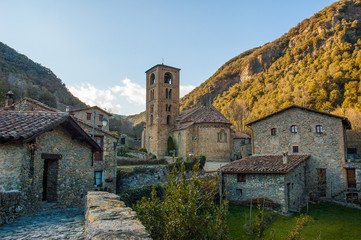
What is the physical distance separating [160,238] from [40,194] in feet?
15.6

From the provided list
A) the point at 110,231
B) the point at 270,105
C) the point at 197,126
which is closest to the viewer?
the point at 110,231

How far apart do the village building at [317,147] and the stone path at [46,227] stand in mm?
17702

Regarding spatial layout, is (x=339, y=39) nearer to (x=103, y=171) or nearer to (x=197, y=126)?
(x=197, y=126)

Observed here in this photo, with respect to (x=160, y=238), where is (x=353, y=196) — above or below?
below

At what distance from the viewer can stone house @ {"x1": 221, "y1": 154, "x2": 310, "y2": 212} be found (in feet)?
61.5

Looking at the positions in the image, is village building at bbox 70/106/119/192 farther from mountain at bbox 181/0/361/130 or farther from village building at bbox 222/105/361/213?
mountain at bbox 181/0/361/130

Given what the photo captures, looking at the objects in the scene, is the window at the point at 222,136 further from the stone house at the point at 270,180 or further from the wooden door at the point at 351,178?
the wooden door at the point at 351,178

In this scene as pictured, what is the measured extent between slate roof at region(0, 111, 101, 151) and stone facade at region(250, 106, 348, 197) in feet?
67.2

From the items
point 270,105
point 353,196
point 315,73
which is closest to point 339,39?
point 315,73

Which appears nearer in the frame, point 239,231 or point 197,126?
point 239,231

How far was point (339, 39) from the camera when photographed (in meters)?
66.1

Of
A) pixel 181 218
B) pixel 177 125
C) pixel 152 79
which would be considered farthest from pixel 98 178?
pixel 152 79

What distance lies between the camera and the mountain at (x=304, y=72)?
4806 cm

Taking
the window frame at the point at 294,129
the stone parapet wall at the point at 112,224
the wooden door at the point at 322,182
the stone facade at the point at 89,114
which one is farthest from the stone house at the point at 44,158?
the stone facade at the point at 89,114
